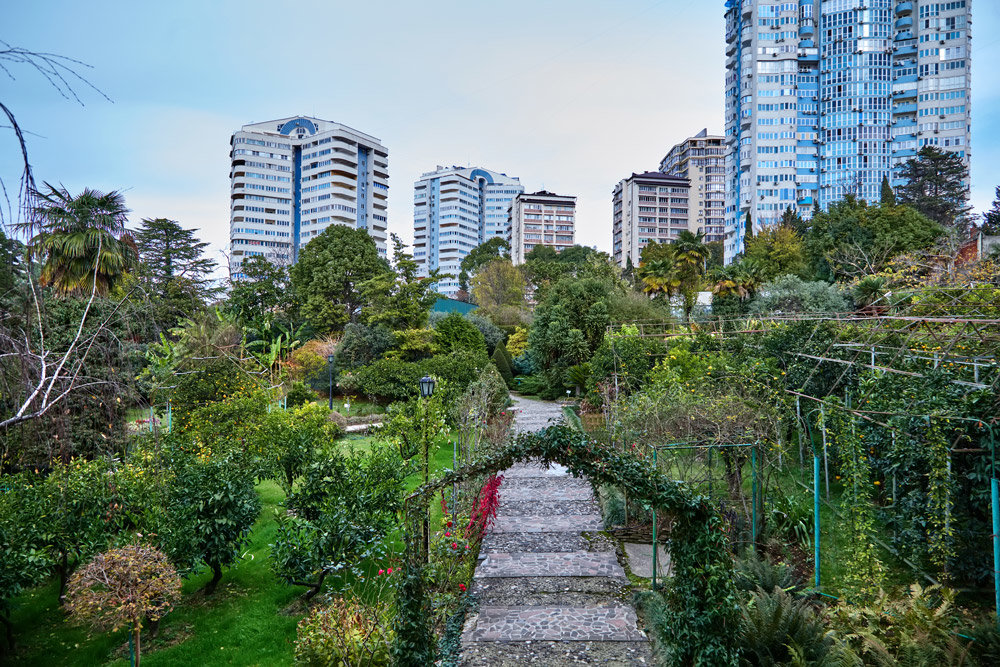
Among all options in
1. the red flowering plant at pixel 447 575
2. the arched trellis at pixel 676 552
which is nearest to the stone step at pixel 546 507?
the red flowering plant at pixel 447 575

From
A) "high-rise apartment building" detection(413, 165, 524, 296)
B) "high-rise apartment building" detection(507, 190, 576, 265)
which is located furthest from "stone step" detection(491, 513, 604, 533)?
"high-rise apartment building" detection(413, 165, 524, 296)

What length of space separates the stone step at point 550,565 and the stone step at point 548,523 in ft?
3.26

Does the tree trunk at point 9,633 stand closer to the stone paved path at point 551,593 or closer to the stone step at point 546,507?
the stone paved path at point 551,593

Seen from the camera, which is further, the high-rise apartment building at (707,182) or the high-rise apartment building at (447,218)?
the high-rise apartment building at (447,218)

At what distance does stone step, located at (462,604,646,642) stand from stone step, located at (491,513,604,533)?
2667 millimetres

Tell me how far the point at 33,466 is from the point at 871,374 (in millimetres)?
12403

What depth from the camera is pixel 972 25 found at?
62562mm

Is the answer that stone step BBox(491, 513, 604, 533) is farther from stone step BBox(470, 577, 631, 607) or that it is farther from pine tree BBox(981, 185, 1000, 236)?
pine tree BBox(981, 185, 1000, 236)

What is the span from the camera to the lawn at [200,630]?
6180 mm

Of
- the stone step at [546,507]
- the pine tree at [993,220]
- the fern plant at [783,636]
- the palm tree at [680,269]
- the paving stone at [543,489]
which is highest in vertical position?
the pine tree at [993,220]

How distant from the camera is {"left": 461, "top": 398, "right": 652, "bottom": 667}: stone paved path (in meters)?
5.77

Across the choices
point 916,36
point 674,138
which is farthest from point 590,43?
point 674,138

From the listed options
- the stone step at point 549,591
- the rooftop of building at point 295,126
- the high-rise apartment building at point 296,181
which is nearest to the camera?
the stone step at point 549,591

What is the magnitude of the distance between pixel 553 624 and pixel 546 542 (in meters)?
2.54
